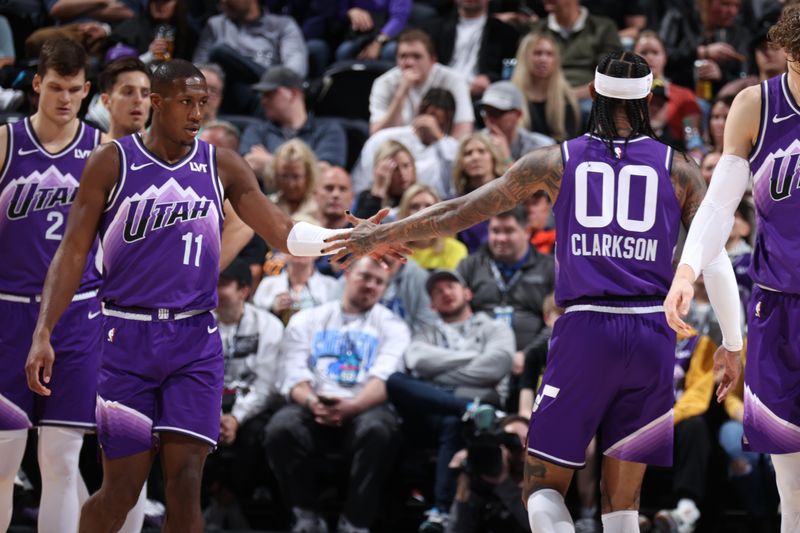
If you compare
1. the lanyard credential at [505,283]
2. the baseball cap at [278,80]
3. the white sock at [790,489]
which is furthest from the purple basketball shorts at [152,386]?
the baseball cap at [278,80]

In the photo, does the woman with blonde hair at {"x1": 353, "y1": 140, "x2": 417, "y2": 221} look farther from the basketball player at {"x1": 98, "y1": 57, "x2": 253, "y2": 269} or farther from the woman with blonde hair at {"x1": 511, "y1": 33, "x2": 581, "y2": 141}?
the basketball player at {"x1": 98, "y1": 57, "x2": 253, "y2": 269}

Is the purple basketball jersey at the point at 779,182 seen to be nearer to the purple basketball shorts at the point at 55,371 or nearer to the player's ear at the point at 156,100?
the player's ear at the point at 156,100

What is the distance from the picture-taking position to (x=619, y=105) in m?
5.29

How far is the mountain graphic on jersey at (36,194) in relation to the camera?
6250 millimetres

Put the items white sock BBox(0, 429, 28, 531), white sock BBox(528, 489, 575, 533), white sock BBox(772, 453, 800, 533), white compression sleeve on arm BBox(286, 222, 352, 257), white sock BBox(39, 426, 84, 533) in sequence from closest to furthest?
white sock BBox(772, 453, 800, 533) → white sock BBox(528, 489, 575, 533) → white compression sleeve on arm BBox(286, 222, 352, 257) → white sock BBox(39, 426, 84, 533) → white sock BBox(0, 429, 28, 531)

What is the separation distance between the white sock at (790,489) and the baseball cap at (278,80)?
22.2ft

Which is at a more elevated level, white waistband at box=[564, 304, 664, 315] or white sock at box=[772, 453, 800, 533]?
white waistband at box=[564, 304, 664, 315]

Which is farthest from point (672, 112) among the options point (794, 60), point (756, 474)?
point (794, 60)

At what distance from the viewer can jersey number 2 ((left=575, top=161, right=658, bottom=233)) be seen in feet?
16.8

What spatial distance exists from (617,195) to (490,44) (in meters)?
6.88

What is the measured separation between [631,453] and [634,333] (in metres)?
0.49

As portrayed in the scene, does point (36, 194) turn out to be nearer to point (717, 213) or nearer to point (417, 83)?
point (717, 213)

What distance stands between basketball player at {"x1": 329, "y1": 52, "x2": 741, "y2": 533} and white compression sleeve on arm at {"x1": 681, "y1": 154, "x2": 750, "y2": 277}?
0.20 m

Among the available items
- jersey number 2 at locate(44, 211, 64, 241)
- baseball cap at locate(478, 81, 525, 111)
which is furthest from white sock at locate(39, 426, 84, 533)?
baseball cap at locate(478, 81, 525, 111)
